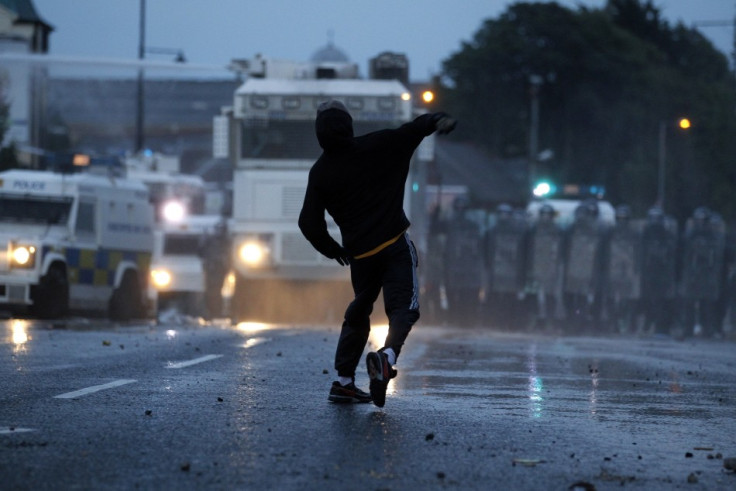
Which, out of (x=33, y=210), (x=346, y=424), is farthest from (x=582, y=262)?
(x=346, y=424)

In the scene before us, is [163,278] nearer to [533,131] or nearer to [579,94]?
[533,131]

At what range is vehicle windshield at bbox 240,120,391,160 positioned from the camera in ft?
76.2

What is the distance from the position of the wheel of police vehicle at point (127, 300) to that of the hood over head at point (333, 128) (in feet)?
57.3

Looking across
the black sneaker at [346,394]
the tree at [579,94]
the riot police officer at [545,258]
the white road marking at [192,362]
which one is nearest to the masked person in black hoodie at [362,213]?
the black sneaker at [346,394]

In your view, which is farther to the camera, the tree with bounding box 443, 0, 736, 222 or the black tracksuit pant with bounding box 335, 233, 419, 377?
the tree with bounding box 443, 0, 736, 222

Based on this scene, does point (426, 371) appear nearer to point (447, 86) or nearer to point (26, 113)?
point (26, 113)

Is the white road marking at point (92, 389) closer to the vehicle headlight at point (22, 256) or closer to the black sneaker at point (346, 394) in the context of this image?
the black sneaker at point (346, 394)

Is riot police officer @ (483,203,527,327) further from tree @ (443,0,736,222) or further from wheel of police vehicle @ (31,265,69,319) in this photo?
tree @ (443,0,736,222)

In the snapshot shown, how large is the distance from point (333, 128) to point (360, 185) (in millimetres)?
379

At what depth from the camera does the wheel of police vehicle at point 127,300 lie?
2553cm

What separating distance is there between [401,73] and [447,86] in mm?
57691

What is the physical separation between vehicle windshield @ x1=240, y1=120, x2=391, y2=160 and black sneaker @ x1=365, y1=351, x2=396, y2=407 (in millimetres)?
15324

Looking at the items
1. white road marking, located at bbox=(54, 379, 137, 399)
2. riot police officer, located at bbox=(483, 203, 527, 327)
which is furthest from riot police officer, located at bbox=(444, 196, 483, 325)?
white road marking, located at bbox=(54, 379, 137, 399)

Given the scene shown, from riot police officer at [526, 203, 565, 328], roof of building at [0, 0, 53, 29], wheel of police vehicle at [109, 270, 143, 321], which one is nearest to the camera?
wheel of police vehicle at [109, 270, 143, 321]
